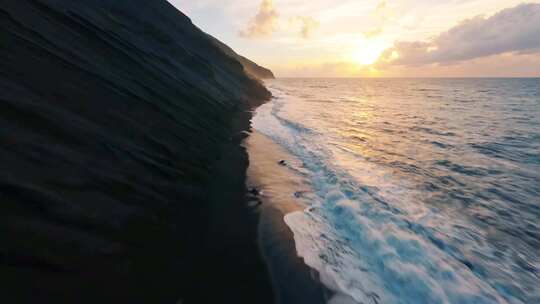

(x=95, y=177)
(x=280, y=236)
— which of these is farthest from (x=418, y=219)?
(x=95, y=177)

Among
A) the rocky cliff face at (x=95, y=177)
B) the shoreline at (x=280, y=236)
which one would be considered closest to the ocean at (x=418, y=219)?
the shoreline at (x=280, y=236)

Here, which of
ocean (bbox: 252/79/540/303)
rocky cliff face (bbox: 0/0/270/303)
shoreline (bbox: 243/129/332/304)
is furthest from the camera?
ocean (bbox: 252/79/540/303)

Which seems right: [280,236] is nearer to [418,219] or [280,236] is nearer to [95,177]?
[95,177]

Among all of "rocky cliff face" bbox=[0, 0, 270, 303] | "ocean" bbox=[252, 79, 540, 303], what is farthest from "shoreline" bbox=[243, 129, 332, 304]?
"rocky cliff face" bbox=[0, 0, 270, 303]

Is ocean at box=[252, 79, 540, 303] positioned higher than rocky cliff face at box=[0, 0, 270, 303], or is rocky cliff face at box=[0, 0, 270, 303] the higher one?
rocky cliff face at box=[0, 0, 270, 303]

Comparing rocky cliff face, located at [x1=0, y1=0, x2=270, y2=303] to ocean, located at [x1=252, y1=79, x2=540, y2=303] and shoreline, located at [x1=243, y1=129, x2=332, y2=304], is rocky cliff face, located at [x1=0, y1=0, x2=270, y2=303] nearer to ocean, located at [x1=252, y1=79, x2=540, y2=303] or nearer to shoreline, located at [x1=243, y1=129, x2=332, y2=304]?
shoreline, located at [x1=243, y1=129, x2=332, y2=304]

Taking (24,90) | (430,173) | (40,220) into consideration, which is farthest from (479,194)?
(24,90)
